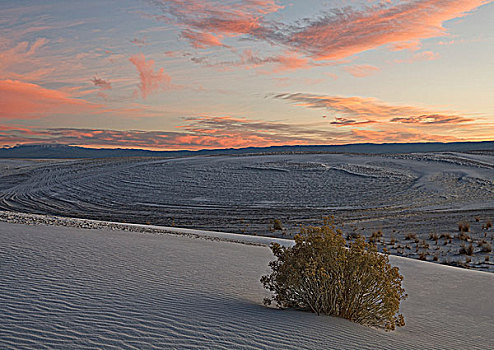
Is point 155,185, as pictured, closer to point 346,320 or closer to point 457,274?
point 457,274

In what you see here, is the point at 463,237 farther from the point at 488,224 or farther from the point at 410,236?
the point at 488,224

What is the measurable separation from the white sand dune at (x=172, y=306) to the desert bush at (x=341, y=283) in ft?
0.83

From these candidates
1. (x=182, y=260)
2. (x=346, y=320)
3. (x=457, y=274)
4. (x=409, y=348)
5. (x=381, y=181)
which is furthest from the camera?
(x=381, y=181)

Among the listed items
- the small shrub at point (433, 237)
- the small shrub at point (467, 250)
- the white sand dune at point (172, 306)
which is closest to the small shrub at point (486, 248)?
the small shrub at point (467, 250)

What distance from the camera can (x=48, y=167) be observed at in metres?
49.8

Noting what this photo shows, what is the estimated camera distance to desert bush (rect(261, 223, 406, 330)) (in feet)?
18.0

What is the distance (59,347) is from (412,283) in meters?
7.20

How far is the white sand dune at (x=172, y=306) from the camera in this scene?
4.14 metres

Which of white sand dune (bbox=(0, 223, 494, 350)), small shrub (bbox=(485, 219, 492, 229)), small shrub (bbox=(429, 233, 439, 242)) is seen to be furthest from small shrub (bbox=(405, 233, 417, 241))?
white sand dune (bbox=(0, 223, 494, 350))

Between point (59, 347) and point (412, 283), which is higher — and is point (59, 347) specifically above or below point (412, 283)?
above

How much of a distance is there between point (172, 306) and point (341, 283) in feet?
7.27

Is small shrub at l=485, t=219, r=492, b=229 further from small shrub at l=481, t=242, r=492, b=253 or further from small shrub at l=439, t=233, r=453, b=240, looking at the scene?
small shrub at l=481, t=242, r=492, b=253

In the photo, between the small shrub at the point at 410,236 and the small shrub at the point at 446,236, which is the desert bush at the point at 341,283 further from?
the small shrub at the point at 446,236

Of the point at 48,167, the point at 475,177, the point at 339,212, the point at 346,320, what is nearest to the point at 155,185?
the point at 339,212
